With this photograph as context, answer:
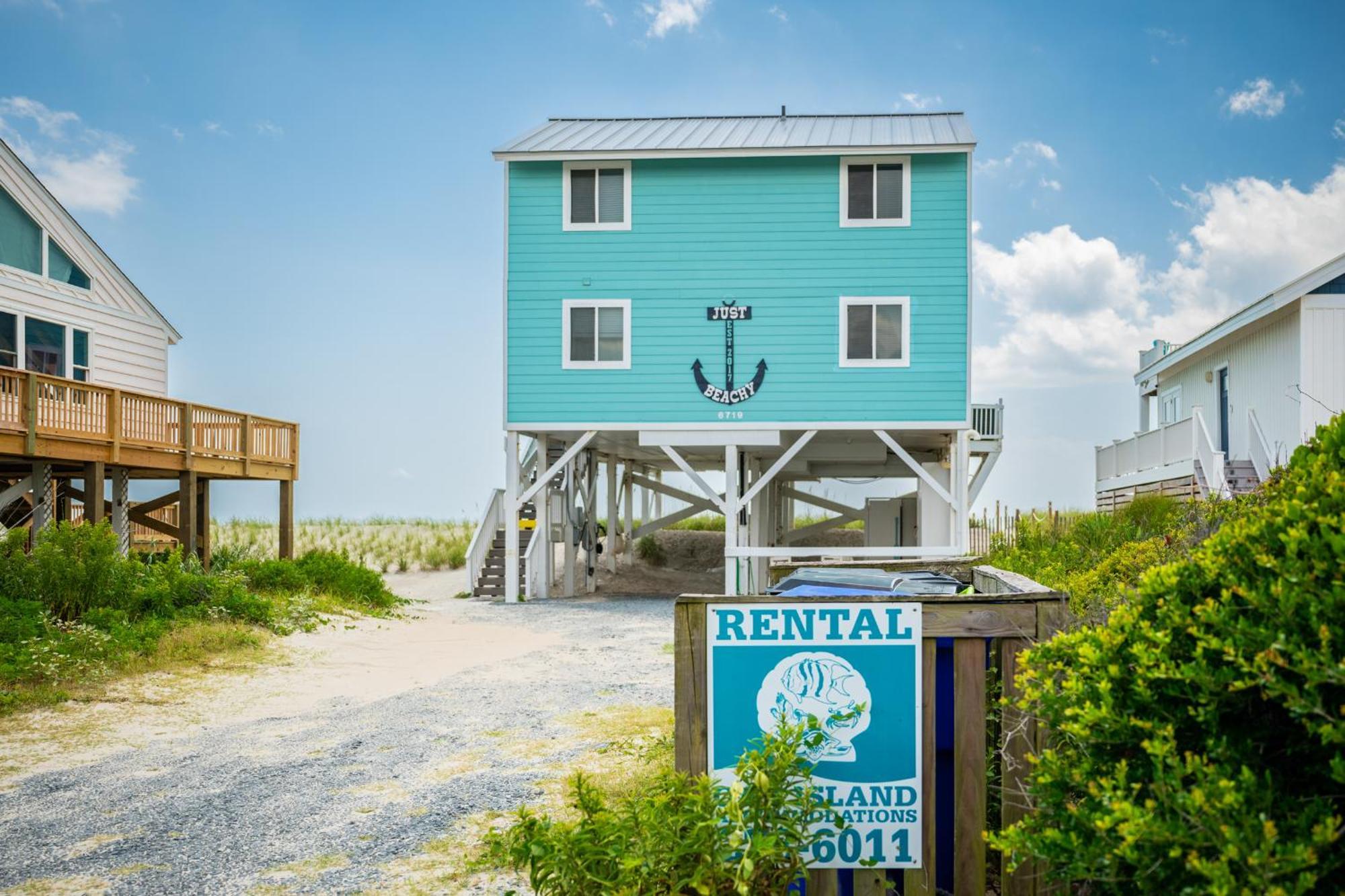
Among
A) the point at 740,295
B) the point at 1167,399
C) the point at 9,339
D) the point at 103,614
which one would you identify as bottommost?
the point at 103,614

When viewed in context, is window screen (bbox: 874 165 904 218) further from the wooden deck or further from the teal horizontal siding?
the wooden deck

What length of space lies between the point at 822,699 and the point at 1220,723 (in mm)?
1464

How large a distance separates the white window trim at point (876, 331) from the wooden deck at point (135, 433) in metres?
11.7

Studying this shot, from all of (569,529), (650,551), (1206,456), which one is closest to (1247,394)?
(1206,456)

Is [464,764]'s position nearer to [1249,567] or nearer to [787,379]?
[1249,567]

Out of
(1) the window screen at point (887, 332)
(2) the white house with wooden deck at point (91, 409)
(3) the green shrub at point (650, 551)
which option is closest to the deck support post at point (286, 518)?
(2) the white house with wooden deck at point (91, 409)

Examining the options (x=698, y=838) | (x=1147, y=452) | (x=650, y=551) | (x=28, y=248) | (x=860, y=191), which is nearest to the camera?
(x=698, y=838)

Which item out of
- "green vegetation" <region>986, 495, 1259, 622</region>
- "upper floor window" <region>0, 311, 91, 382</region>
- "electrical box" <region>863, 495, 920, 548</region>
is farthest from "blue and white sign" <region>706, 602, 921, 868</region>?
"electrical box" <region>863, 495, 920, 548</region>

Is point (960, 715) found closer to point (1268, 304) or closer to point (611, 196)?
point (611, 196)

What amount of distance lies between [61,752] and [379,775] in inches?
120

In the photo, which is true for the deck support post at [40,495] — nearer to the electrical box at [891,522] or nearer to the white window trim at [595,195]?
the white window trim at [595,195]

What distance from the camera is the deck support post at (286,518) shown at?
2139cm

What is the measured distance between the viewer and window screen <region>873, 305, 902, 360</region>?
19500 millimetres

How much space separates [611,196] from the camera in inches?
795
